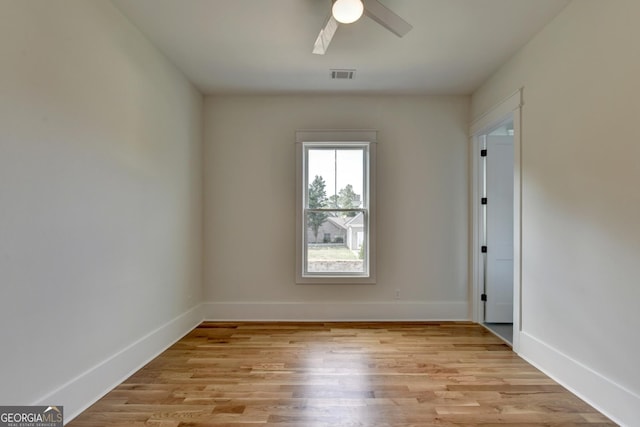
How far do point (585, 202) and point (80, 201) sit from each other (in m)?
3.37

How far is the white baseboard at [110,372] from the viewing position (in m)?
1.97

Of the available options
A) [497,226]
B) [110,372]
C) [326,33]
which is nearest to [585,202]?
[497,226]

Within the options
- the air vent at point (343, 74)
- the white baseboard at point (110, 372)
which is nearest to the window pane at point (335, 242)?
the air vent at point (343, 74)

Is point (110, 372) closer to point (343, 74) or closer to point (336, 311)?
point (336, 311)

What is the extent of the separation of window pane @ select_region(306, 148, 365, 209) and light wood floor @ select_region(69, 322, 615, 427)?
1629 mm

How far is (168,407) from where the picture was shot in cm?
214

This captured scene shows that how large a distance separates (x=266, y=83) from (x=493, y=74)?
8.11 ft

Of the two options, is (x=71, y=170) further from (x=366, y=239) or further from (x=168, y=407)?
(x=366, y=239)

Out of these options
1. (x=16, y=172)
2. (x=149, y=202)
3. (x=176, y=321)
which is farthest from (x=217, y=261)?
(x=16, y=172)

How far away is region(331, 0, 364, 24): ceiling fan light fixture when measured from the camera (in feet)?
6.40

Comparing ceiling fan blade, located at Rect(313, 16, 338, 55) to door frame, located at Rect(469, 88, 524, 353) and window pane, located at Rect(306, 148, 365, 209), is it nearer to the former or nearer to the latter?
window pane, located at Rect(306, 148, 365, 209)

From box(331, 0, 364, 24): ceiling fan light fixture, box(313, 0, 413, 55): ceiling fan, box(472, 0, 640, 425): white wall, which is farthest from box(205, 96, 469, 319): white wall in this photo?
box(331, 0, 364, 24): ceiling fan light fixture

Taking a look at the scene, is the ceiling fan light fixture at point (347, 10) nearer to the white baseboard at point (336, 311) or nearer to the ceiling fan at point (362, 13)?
the ceiling fan at point (362, 13)

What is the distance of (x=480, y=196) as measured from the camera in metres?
3.88
